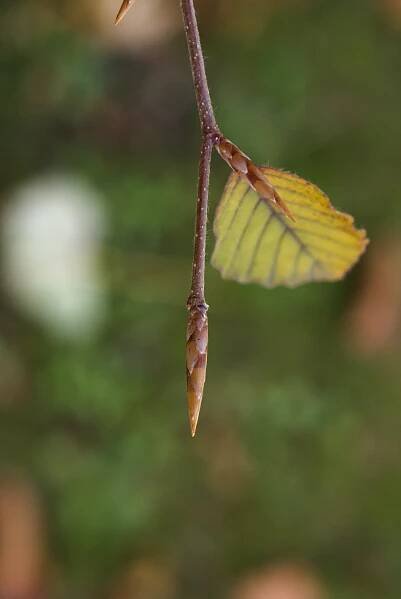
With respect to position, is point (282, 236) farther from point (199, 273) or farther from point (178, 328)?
point (178, 328)

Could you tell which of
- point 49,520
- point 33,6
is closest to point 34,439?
point 49,520

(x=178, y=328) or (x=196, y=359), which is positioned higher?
(x=178, y=328)

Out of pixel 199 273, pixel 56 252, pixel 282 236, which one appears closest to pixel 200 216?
pixel 199 273

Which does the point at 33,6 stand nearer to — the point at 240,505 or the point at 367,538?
the point at 240,505

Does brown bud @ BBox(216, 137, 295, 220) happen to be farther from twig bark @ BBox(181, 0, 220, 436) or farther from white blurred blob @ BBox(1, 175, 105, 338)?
white blurred blob @ BBox(1, 175, 105, 338)

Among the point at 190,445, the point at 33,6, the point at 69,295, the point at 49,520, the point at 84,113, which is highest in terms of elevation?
the point at 33,6

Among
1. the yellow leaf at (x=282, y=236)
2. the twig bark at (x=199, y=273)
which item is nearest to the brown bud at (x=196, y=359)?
the twig bark at (x=199, y=273)

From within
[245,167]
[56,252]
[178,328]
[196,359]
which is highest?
[56,252]
